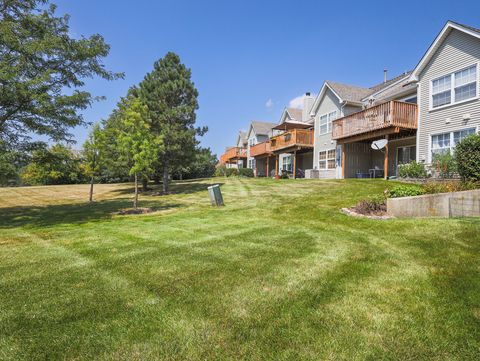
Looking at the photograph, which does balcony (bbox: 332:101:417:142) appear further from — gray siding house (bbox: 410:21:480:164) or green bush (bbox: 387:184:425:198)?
green bush (bbox: 387:184:425:198)

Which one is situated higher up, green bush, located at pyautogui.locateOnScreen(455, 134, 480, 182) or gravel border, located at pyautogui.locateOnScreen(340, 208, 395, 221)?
green bush, located at pyautogui.locateOnScreen(455, 134, 480, 182)

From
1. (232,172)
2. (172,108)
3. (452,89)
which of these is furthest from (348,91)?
(232,172)

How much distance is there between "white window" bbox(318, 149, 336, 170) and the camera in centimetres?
2444

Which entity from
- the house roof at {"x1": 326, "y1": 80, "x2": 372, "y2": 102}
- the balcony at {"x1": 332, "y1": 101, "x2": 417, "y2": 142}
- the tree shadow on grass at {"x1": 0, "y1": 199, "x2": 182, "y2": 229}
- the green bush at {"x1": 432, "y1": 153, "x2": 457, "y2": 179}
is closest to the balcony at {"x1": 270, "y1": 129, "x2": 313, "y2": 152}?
the house roof at {"x1": 326, "y1": 80, "x2": 372, "y2": 102}

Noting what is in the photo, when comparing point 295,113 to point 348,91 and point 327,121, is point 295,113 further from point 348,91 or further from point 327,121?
point 348,91

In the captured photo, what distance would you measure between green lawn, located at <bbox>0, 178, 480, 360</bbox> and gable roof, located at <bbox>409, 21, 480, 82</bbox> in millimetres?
12923

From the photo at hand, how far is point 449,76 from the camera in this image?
1574 centimetres

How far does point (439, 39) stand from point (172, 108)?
16459 mm

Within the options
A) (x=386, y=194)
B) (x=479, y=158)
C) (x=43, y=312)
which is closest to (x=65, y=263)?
(x=43, y=312)

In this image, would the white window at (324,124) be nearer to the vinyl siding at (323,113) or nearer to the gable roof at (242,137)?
the vinyl siding at (323,113)

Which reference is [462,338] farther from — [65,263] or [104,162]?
[104,162]

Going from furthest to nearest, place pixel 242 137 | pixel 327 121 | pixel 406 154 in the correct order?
pixel 242 137, pixel 327 121, pixel 406 154

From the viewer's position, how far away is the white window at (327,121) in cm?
2483

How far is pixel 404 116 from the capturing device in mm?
17031
